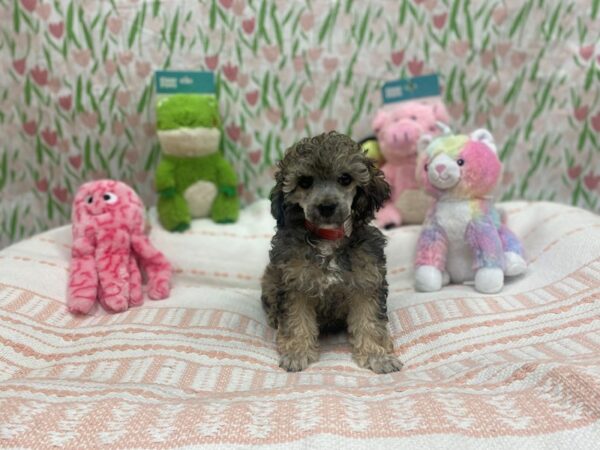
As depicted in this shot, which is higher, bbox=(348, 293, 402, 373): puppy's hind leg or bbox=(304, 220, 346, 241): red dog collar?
bbox=(304, 220, 346, 241): red dog collar

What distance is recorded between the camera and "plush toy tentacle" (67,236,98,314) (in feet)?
6.68

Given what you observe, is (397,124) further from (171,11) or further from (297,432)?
(297,432)

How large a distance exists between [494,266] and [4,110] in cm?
245

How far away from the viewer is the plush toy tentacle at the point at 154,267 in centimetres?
221

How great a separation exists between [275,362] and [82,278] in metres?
0.90

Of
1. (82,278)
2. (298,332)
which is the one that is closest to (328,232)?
(298,332)

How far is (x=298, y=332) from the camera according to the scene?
1.71 m

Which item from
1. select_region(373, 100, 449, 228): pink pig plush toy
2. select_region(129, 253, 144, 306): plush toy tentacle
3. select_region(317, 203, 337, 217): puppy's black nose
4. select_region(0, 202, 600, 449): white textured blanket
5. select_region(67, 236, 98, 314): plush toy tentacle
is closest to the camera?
select_region(0, 202, 600, 449): white textured blanket

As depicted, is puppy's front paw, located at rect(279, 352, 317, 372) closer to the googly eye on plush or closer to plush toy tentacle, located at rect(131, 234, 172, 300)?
plush toy tentacle, located at rect(131, 234, 172, 300)

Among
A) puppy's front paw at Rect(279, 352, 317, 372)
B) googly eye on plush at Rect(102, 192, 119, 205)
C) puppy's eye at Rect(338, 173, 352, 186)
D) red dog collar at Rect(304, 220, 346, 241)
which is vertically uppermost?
puppy's eye at Rect(338, 173, 352, 186)

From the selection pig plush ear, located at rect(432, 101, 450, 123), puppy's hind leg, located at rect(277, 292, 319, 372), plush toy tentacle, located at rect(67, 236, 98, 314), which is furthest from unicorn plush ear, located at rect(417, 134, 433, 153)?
plush toy tentacle, located at rect(67, 236, 98, 314)

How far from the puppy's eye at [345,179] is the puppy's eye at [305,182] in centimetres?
9

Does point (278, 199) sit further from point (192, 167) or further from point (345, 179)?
point (192, 167)

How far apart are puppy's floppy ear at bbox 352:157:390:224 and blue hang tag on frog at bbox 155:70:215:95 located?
1313mm
